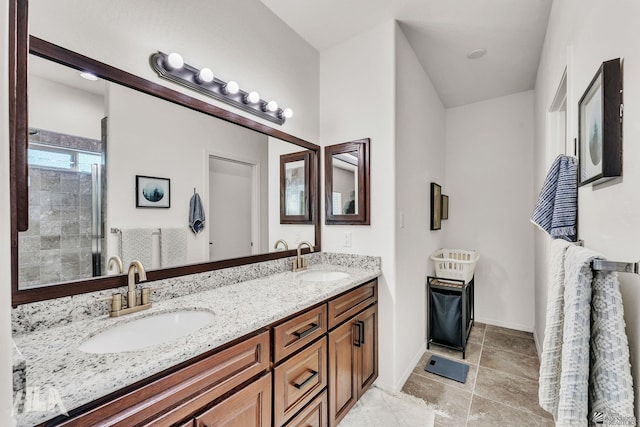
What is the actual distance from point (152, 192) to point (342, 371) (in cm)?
144

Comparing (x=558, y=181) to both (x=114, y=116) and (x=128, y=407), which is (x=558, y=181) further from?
(x=114, y=116)

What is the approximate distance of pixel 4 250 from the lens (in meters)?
0.40

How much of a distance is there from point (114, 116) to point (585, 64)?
197 centimetres

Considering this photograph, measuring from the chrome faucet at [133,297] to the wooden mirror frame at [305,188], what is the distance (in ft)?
3.46

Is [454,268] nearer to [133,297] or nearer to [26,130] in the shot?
[133,297]

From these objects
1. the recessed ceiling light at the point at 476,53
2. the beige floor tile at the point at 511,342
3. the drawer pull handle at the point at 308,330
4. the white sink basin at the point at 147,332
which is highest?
the recessed ceiling light at the point at 476,53

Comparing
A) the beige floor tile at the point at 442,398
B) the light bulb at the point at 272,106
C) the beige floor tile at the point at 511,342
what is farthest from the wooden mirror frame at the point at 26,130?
the beige floor tile at the point at 511,342

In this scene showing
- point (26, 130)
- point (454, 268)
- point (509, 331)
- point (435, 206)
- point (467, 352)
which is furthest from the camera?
point (509, 331)

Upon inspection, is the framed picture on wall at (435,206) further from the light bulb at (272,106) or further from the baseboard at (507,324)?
the light bulb at (272,106)

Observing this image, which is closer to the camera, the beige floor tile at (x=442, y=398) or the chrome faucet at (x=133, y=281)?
the chrome faucet at (x=133, y=281)

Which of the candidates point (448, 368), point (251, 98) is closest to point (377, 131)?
point (251, 98)

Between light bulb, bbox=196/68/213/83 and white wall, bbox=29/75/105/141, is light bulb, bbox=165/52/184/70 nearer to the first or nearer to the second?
light bulb, bbox=196/68/213/83

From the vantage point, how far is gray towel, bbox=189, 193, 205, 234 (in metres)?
1.53

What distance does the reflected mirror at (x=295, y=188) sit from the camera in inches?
84.7
